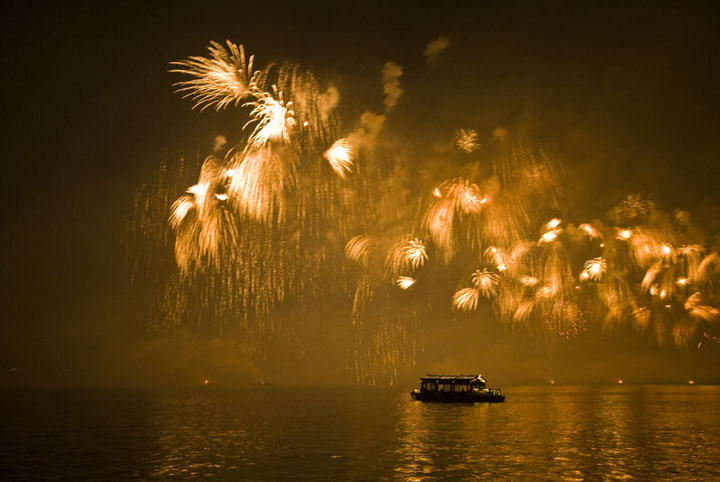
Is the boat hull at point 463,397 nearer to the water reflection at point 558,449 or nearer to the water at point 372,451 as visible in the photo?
the water reflection at point 558,449

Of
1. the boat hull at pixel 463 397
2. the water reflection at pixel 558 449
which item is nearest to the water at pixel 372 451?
the water reflection at pixel 558 449

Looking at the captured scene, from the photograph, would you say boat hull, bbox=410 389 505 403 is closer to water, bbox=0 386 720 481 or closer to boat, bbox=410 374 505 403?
boat, bbox=410 374 505 403

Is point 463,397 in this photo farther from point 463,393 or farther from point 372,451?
point 372,451

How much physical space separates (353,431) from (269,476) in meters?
26.9

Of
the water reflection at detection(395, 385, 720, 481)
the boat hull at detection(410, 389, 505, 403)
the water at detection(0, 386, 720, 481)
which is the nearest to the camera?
the water reflection at detection(395, 385, 720, 481)

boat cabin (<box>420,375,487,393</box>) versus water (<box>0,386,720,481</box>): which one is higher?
boat cabin (<box>420,375,487,393</box>)

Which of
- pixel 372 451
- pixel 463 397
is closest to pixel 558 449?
pixel 372 451

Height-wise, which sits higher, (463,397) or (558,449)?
(463,397)

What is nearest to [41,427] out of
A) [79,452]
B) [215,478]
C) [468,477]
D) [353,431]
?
[79,452]

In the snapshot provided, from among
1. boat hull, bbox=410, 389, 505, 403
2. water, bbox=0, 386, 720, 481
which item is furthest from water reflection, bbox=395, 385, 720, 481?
boat hull, bbox=410, 389, 505, 403

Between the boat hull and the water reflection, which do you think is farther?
the boat hull

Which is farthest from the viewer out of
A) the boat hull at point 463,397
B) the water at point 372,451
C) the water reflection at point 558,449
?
the boat hull at point 463,397

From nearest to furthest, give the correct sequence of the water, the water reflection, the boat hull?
the water reflection, the water, the boat hull

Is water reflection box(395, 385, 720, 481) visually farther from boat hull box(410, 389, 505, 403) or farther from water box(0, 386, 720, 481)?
boat hull box(410, 389, 505, 403)
